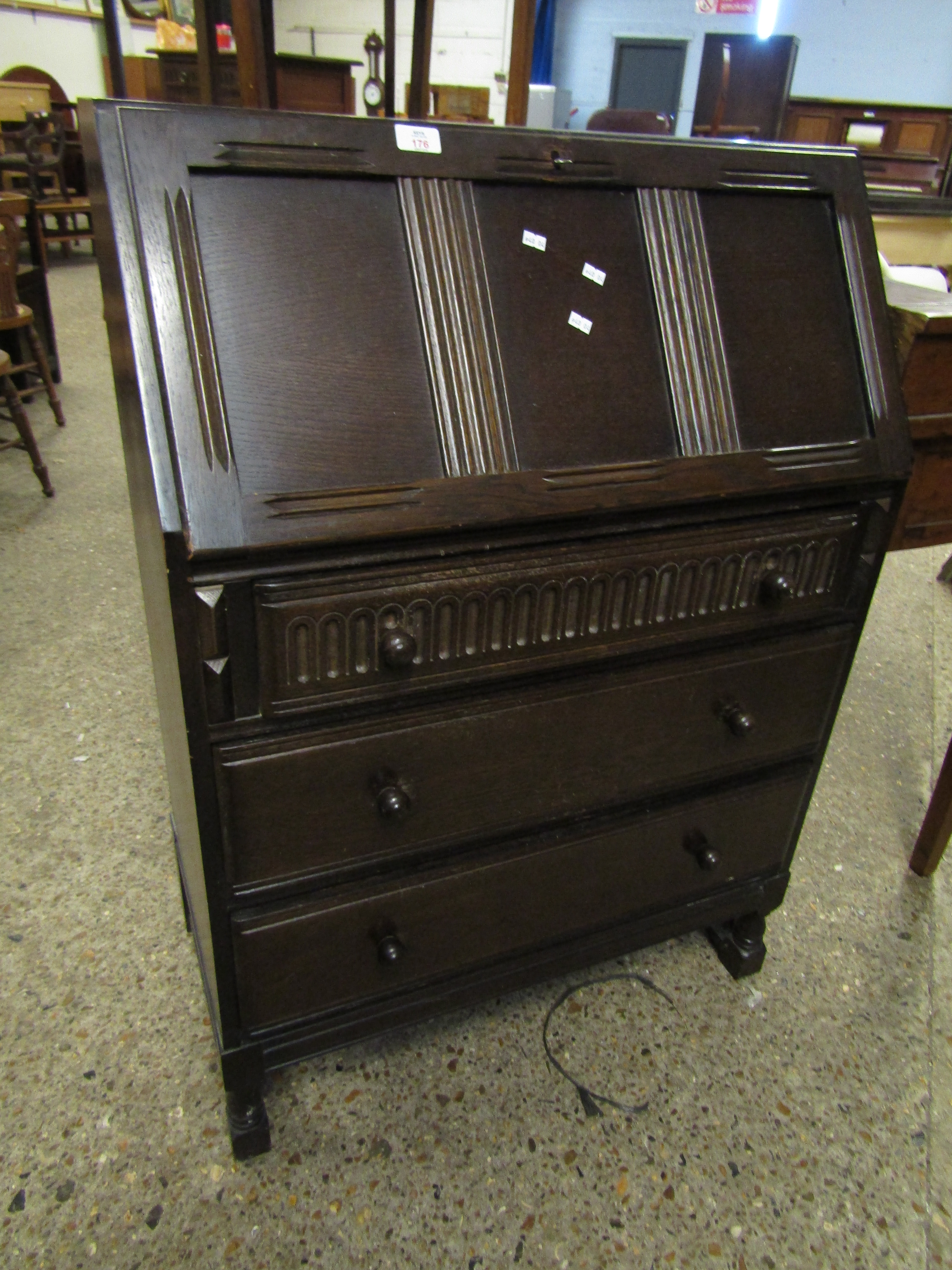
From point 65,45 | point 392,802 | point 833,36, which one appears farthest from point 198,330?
point 65,45

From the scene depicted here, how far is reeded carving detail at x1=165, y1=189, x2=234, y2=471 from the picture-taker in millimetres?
911

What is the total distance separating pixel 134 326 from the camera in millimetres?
899

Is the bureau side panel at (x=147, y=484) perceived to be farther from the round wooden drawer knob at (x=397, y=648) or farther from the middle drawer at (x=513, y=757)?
the round wooden drawer knob at (x=397, y=648)

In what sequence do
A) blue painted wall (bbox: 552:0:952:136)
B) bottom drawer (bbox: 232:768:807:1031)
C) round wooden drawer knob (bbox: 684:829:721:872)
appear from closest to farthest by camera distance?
bottom drawer (bbox: 232:768:807:1031) < round wooden drawer knob (bbox: 684:829:721:872) < blue painted wall (bbox: 552:0:952:136)

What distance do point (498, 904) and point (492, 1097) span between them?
1.34 ft

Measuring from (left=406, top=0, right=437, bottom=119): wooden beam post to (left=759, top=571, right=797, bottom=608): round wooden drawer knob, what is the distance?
3.66ft

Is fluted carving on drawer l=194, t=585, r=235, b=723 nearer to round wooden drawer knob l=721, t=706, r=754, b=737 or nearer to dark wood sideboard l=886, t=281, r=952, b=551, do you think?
round wooden drawer knob l=721, t=706, r=754, b=737

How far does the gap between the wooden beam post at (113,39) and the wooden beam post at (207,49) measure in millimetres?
124

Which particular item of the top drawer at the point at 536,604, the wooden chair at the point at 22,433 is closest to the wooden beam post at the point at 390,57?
the top drawer at the point at 536,604

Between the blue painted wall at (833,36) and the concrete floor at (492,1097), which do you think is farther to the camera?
the blue painted wall at (833,36)

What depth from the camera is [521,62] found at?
1648mm

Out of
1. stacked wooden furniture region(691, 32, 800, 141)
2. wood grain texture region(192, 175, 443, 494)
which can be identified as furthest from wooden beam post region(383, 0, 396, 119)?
stacked wooden furniture region(691, 32, 800, 141)

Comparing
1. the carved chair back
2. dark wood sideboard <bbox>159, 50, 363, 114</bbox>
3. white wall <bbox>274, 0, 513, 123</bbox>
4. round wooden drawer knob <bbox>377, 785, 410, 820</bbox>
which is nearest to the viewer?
round wooden drawer knob <bbox>377, 785, 410, 820</bbox>

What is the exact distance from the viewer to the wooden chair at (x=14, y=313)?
3.61 m
